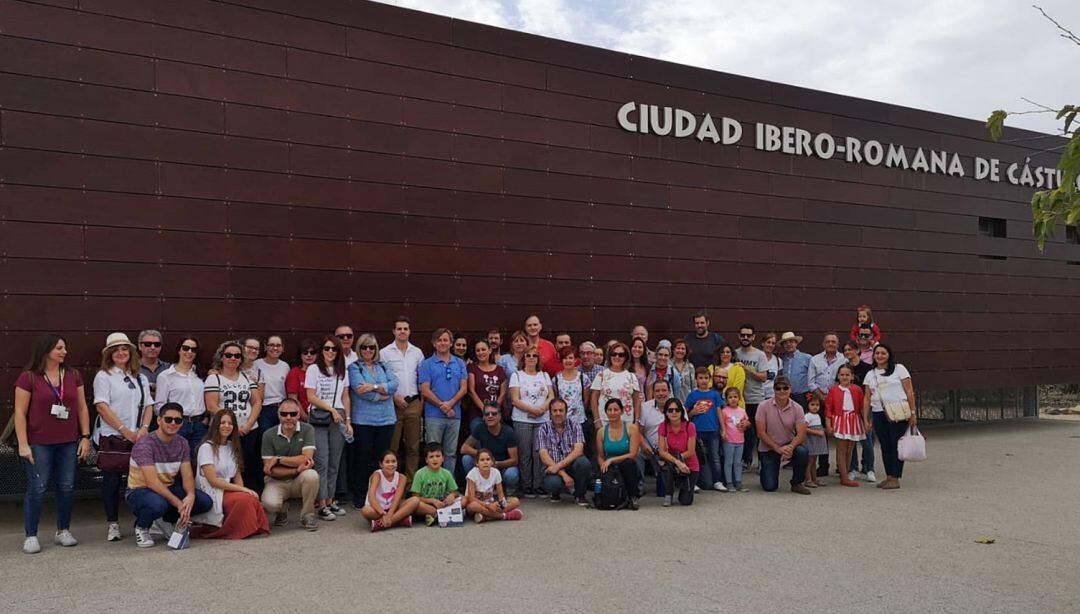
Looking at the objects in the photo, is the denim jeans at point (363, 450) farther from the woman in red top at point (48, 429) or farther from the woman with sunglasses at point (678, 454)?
the woman with sunglasses at point (678, 454)

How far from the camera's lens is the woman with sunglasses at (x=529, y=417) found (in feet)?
29.8

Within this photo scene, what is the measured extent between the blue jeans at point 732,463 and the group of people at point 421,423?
15 mm

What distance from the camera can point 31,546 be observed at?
6781 mm

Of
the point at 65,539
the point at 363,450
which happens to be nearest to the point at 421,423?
the point at 363,450

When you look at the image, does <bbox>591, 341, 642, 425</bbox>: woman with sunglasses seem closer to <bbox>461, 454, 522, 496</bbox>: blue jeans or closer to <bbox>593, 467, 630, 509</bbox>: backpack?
<bbox>593, 467, 630, 509</bbox>: backpack

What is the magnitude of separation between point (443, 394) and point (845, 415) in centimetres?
457

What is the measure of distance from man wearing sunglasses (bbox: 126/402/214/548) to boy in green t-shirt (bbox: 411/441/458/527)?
5.63 ft

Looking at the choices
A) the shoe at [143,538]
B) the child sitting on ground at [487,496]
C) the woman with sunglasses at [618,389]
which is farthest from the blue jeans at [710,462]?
the shoe at [143,538]

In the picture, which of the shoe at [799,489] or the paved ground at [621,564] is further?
the shoe at [799,489]

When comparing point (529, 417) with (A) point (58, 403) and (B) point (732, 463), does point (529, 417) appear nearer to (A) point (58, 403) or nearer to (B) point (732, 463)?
(B) point (732, 463)

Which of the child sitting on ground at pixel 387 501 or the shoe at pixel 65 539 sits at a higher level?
the child sitting on ground at pixel 387 501

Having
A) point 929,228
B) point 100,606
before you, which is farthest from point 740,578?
point 929,228

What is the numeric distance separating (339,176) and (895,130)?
31.7 feet

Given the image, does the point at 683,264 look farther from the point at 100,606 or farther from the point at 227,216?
the point at 100,606
